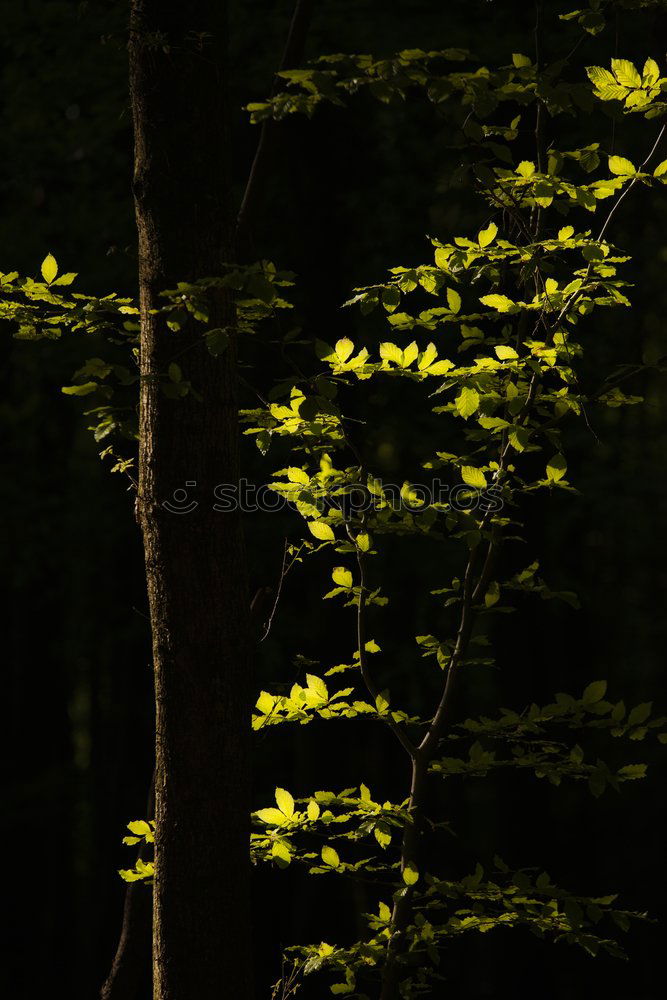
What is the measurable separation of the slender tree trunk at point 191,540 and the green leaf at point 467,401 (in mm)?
563

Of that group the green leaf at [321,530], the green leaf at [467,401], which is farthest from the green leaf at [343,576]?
the green leaf at [467,401]

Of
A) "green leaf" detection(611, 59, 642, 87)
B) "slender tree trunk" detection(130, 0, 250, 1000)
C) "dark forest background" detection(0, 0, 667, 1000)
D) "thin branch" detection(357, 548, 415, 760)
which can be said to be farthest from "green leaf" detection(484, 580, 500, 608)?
"dark forest background" detection(0, 0, 667, 1000)

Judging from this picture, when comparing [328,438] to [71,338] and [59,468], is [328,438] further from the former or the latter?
[59,468]

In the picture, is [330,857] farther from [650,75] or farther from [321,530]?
[650,75]

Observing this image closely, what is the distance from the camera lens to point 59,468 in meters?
A: 9.52

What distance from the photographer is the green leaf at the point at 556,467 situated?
2.57 metres

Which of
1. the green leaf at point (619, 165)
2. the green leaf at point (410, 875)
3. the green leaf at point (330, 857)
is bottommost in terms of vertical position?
the green leaf at point (410, 875)

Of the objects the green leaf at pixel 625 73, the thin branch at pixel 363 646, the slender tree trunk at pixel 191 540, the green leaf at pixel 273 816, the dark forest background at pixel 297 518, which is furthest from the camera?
the dark forest background at pixel 297 518

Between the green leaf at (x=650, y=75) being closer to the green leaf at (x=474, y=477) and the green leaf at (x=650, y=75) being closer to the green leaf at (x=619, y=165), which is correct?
the green leaf at (x=619, y=165)

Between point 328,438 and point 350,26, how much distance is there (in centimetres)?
486

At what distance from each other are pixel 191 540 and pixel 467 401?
2.46ft

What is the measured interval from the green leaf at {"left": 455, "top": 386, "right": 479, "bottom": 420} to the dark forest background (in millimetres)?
4092

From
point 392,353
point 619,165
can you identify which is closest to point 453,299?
point 392,353

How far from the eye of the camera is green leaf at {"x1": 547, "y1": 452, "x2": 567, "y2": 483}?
8.44 feet
